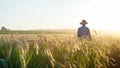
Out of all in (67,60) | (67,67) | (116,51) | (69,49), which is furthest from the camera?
(116,51)

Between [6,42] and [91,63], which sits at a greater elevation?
[6,42]

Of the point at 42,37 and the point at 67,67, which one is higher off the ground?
the point at 42,37

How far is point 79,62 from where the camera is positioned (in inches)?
203

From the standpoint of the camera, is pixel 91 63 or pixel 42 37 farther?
pixel 91 63

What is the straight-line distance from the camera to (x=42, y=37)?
→ 5.37m

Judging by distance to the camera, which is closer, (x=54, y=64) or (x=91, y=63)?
(x=54, y=64)

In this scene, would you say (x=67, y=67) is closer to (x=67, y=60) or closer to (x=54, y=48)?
(x=67, y=60)

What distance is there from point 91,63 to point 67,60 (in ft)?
3.04

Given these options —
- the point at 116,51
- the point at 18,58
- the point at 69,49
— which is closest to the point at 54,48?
the point at 69,49

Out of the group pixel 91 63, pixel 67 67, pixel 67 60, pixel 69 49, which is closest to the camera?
pixel 67 67

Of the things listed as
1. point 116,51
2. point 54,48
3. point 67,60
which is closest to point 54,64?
point 67,60

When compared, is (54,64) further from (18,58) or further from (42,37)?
(42,37)

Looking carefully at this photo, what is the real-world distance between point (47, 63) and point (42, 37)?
0.92m

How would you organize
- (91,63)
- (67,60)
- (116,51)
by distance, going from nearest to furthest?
(67,60)
(91,63)
(116,51)
